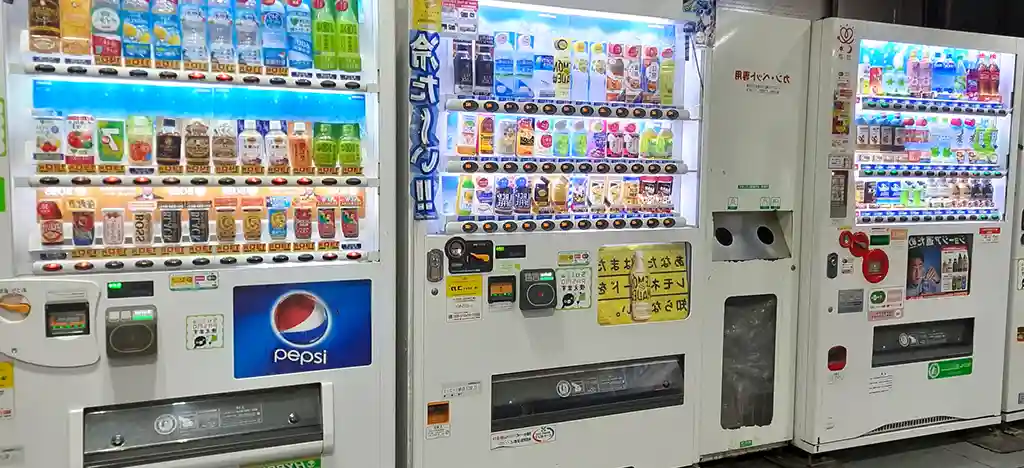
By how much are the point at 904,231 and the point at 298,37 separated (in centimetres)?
324

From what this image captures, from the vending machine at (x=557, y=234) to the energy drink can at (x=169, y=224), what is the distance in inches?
34.0

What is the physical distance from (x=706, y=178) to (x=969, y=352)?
7.05 ft

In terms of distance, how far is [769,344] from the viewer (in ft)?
13.0

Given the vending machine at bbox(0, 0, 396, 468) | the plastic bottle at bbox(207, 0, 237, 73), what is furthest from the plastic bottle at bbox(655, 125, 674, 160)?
the plastic bottle at bbox(207, 0, 237, 73)

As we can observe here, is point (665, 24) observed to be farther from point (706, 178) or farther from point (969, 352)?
point (969, 352)

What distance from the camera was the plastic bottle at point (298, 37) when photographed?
2795 millimetres

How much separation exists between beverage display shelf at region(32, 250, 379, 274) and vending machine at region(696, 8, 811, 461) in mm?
1704

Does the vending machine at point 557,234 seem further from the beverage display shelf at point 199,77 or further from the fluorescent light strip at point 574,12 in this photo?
the beverage display shelf at point 199,77

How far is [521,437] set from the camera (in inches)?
128

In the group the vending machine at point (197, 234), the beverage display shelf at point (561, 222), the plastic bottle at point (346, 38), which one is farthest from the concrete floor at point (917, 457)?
the plastic bottle at point (346, 38)

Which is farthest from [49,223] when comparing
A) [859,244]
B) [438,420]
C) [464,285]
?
[859,244]

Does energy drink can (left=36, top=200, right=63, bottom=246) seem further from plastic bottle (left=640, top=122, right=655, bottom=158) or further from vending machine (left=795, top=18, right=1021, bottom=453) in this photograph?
vending machine (left=795, top=18, right=1021, bottom=453)

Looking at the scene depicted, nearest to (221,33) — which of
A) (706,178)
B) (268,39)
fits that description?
(268,39)

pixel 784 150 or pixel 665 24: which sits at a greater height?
pixel 665 24
